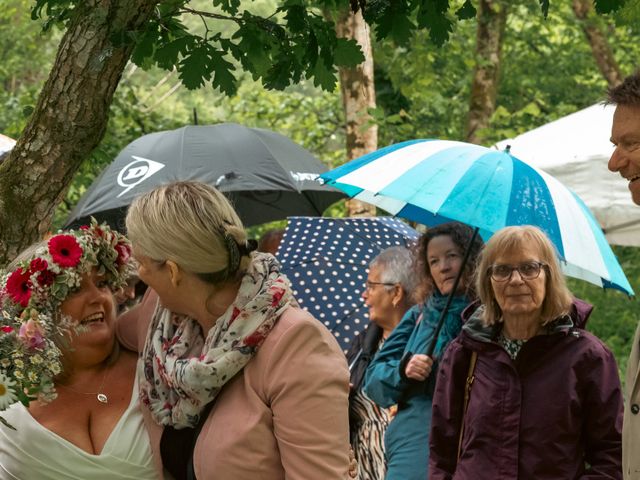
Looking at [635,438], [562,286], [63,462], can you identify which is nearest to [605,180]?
[562,286]

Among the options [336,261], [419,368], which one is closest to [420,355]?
[419,368]

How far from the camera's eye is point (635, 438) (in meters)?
3.31

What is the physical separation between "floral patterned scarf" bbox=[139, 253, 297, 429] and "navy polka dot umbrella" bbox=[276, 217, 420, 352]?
3.29 meters

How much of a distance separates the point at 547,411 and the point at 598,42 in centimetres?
1001

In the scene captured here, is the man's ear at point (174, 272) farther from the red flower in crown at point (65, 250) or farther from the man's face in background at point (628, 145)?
the man's face in background at point (628, 145)

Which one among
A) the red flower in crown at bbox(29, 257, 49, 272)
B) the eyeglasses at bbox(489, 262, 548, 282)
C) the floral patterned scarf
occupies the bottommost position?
the eyeglasses at bbox(489, 262, 548, 282)

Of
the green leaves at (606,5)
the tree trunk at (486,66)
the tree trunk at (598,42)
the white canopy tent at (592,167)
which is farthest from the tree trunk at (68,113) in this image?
the tree trunk at (598,42)

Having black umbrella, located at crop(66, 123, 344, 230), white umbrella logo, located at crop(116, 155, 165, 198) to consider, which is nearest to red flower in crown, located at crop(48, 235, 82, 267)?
black umbrella, located at crop(66, 123, 344, 230)

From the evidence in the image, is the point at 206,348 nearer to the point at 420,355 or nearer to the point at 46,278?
the point at 46,278

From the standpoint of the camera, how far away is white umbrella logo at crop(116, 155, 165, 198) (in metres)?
7.22

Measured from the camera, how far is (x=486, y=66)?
12.8 m

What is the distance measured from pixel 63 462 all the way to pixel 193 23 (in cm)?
3777

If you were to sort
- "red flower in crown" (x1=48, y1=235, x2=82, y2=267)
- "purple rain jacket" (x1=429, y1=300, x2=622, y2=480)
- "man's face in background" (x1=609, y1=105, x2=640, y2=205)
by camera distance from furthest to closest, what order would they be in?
"purple rain jacket" (x1=429, y1=300, x2=622, y2=480) → "red flower in crown" (x1=48, y1=235, x2=82, y2=267) → "man's face in background" (x1=609, y1=105, x2=640, y2=205)

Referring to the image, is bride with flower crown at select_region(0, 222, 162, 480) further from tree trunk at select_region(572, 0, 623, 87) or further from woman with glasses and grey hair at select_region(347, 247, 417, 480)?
tree trunk at select_region(572, 0, 623, 87)
